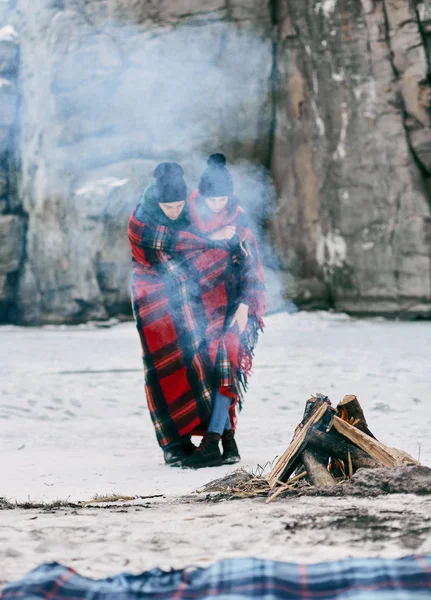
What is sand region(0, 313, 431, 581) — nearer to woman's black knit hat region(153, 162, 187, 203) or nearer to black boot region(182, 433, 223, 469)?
black boot region(182, 433, 223, 469)

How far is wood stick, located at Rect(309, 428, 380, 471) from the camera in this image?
2.66 metres

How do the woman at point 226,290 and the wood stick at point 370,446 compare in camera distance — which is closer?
the wood stick at point 370,446

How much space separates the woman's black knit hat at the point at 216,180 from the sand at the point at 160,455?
4.26 ft

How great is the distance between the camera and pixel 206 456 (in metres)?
3.74

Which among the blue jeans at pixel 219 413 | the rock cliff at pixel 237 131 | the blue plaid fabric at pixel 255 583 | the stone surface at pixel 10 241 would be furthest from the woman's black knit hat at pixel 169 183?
the stone surface at pixel 10 241

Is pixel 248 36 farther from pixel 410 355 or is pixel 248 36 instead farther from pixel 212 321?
pixel 212 321

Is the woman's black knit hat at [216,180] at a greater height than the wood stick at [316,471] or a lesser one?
greater

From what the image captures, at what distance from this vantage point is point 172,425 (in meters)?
3.86

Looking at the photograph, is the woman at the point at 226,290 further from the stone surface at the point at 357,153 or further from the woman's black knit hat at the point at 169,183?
the stone surface at the point at 357,153

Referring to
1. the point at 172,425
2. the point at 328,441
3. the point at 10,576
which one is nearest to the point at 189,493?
the point at 328,441

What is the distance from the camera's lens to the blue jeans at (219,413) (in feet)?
12.4

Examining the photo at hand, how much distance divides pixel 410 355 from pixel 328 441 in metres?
4.98

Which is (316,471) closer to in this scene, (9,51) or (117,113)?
(117,113)

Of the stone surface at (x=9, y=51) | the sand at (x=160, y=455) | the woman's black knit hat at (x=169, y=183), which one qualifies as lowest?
the sand at (x=160, y=455)
